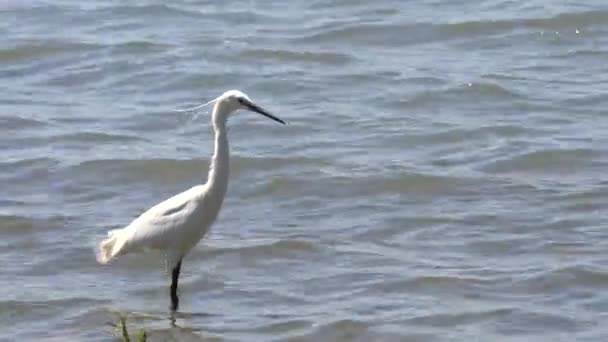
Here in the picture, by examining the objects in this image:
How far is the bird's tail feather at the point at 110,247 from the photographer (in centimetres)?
874

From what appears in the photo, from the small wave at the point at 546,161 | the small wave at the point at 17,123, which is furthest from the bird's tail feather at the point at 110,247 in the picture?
the small wave at the point at 17,123

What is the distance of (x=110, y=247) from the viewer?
8883 mm

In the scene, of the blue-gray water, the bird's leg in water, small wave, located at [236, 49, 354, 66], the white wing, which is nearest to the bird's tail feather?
the white wing

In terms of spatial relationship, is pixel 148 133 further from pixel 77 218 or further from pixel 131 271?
pixel 131 271

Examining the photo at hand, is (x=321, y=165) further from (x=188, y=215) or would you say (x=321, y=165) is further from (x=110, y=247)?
(x=188, y=215)

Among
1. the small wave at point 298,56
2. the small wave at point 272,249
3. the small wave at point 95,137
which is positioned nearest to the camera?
the small wave at point 272,249

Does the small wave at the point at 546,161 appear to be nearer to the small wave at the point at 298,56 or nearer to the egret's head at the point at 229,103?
the egret's head at the point at 229,103

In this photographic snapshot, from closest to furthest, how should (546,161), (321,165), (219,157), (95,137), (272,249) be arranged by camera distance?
(219,157) < (272,249) < (546,161) < (321,165) < (95,137)

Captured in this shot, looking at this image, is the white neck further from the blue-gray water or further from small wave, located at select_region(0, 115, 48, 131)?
small wave, located at select_region(0, 115, 48, 131)

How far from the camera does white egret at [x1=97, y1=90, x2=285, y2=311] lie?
8547 mm

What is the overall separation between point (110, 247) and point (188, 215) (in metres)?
0.59

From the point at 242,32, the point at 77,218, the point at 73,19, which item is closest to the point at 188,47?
the point at 242,32

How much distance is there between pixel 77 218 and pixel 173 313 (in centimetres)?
196

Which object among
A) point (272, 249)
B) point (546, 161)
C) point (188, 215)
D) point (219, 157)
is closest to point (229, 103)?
point (219, 157)
